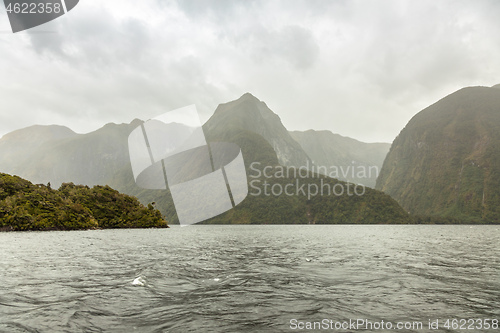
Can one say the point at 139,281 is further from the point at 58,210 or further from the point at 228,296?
the point at 58,210

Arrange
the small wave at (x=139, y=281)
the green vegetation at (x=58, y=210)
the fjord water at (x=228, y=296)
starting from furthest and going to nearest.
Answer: the green vegetation at (x=58, y=210) < the small wave at (x=139, y=281) < the fjord water at (x=228, y=296)

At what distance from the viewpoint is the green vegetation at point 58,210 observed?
127750 mm

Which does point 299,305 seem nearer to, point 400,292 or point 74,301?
point 400,292

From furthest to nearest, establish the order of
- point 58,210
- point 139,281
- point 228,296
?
point 58,210
point 139,281
point 228,296

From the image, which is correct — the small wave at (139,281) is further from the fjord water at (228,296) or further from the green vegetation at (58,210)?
the green vegetation at (58,210)

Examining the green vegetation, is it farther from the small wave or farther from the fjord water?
the small wave

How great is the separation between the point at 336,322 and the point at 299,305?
3.03m

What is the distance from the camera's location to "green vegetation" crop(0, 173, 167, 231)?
12775cm

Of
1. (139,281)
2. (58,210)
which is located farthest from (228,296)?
(58,210)

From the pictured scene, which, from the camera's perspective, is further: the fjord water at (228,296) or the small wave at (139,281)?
the small wave at (139,281)

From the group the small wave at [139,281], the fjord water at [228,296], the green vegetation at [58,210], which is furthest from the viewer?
the green vegetation at [58,210]

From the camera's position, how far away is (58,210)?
477ft

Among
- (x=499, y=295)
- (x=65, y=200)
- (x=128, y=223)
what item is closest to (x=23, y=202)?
(x=65, y=200)

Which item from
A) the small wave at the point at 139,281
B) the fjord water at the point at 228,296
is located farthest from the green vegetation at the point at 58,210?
the small wave at the point at 139,281
